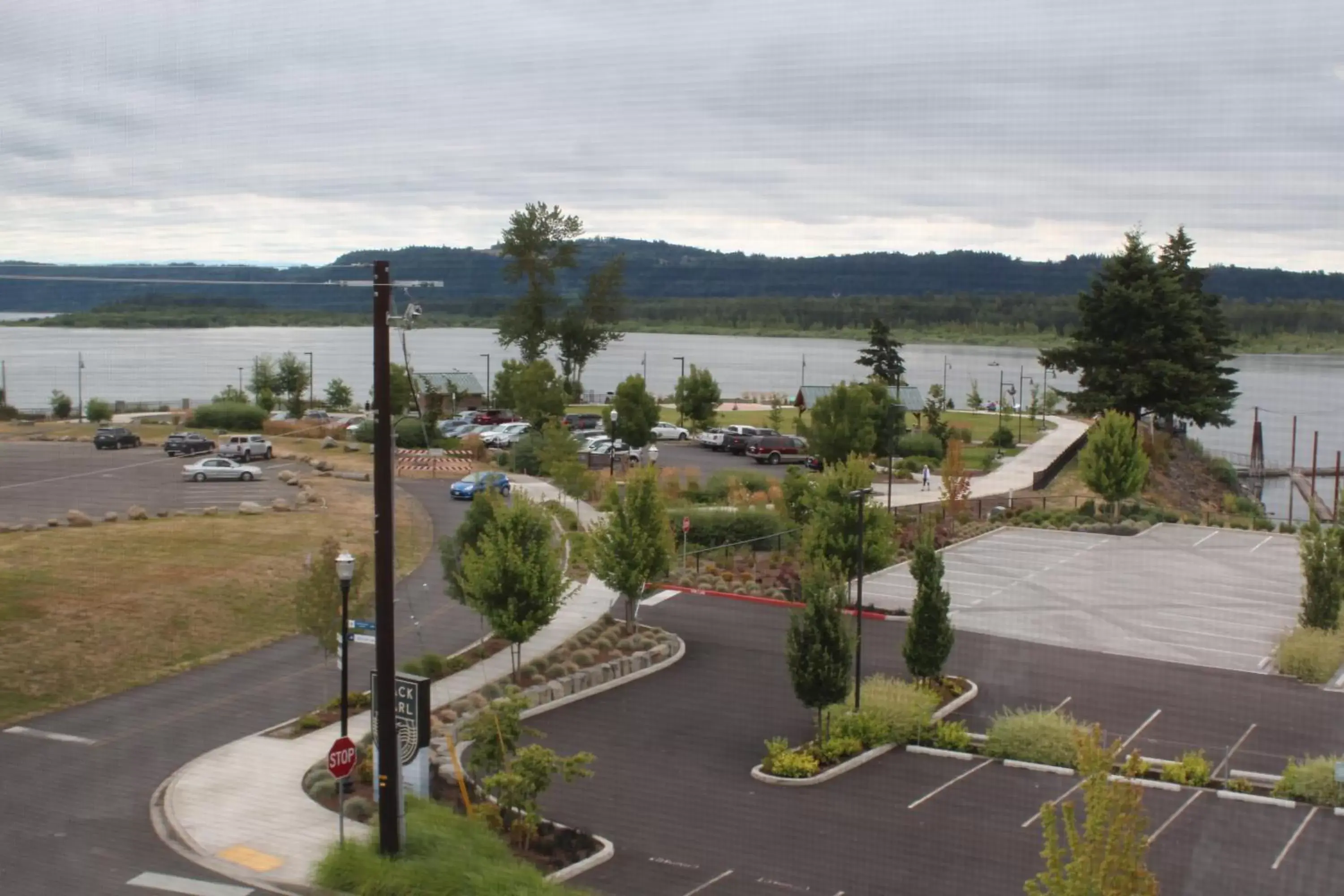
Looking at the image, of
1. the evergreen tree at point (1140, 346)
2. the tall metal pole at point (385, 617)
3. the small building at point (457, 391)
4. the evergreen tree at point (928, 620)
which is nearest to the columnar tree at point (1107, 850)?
the tall metal pole at point (385, 617)

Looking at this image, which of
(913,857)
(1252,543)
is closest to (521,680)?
(913,857)

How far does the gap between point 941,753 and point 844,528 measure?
13.3 ft

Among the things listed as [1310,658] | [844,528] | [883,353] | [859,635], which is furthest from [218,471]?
[883,353]

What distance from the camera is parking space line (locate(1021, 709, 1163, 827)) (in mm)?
6301

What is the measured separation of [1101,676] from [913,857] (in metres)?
4.35

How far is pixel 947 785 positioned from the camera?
22.8 feet

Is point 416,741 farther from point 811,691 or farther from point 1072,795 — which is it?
point 1072,795

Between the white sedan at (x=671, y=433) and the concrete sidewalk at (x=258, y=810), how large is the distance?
1933 centimetres

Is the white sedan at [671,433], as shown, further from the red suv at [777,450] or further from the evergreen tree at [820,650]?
the evergreen tree at [820,650]

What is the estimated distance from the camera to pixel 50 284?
1316cm

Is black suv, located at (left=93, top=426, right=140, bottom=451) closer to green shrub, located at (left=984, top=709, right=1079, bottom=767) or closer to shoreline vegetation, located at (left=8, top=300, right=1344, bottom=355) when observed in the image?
shoreline vegetation, located at (left=8, top=300, right=1344, bottom=355)

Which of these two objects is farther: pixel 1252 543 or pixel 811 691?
pixel 1252 543

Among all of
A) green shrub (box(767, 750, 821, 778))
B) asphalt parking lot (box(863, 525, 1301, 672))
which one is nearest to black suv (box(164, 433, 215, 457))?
asphalt parking lot (box(863, 525, 1301, 672))

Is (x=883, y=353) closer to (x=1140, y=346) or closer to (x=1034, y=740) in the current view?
(x=1140, y=346)
